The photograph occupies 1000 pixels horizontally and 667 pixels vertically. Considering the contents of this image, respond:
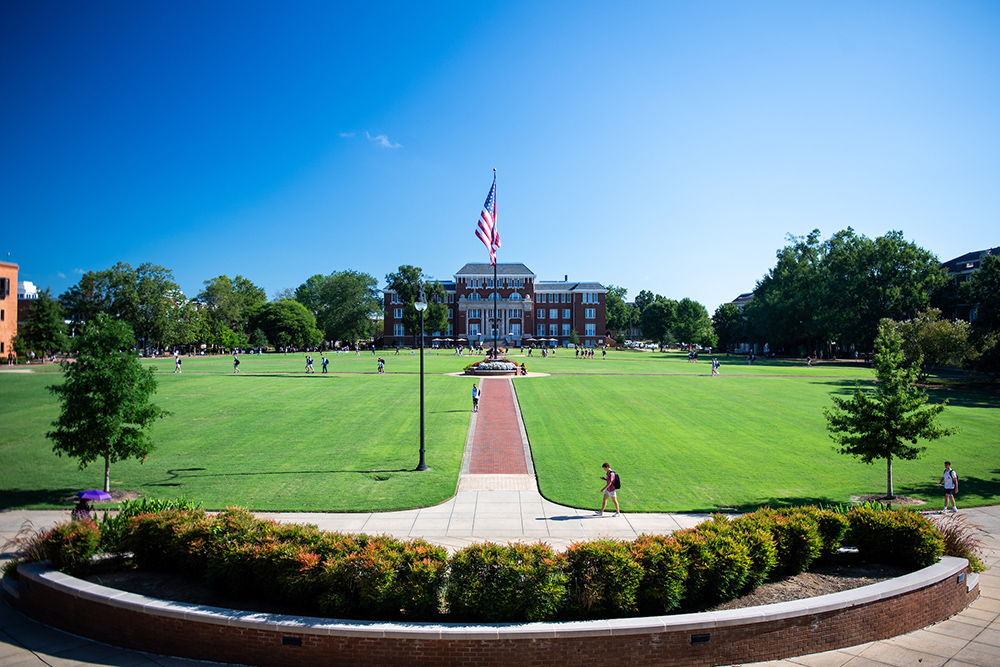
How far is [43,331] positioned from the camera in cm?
6838

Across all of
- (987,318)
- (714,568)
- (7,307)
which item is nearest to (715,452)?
(714,568)

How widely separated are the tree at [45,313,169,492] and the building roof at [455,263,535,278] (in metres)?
110

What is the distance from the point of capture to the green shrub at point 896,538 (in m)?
8.76

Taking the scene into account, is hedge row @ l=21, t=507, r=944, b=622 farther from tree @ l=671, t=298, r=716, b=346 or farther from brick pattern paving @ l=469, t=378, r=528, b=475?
tree @ l=671, t=298, r=716, b=346

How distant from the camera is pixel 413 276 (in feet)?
379

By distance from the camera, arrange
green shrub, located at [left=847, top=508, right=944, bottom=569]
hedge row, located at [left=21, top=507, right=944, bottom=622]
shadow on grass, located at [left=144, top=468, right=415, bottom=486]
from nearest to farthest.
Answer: hedge row, located at [left=21, top=507, right=944, bottom=622]
green shrub, located at [left=847, top=508, right=944, bottom=569]
shadow on grass, located at [left=144, top=468, right=415, bottom=486]

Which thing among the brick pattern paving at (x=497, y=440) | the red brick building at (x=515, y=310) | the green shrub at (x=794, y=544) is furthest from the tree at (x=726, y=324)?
the green shrub at (x=794, y=544)

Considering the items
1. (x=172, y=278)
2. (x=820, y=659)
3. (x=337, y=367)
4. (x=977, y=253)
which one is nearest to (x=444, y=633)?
(x=820, y=659)

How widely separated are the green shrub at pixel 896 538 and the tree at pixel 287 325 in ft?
330

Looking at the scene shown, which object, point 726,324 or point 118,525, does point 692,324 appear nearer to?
point 726,324

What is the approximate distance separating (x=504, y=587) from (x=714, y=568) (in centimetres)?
297

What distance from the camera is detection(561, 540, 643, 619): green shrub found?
688cm

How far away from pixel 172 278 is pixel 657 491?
293 feet

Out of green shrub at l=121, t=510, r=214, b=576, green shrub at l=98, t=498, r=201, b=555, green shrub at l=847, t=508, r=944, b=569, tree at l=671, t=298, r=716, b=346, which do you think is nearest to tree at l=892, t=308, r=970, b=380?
green shrub at l=847, t=508, r=944, b=569
